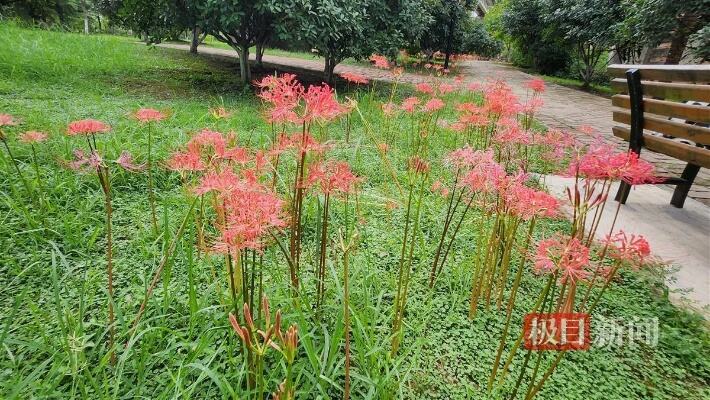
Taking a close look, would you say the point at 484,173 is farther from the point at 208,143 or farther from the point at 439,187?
the point at 439,187

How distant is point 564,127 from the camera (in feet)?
23.1

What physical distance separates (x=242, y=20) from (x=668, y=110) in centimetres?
671

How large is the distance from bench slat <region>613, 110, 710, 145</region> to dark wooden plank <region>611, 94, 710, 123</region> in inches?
2.9

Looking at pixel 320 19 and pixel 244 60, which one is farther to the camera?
pixel 244 60

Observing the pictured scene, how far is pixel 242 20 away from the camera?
7.18m

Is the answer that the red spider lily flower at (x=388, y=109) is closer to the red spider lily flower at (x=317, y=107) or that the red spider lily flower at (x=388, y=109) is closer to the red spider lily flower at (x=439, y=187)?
the red spider lily flower at (x=439, y=187)

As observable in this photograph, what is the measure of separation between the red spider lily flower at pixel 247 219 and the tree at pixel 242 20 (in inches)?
226

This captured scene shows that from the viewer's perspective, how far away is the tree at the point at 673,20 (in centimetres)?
927

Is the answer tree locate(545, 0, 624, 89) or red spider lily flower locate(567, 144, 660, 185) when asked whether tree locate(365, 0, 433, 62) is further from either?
tree locate(545, 0, 624, 89)

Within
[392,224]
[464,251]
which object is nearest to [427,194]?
[392,224]

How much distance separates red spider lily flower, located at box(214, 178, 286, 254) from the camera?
1.03 metres

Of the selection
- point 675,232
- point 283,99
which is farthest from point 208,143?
point 675,232

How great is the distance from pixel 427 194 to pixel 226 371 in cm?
246

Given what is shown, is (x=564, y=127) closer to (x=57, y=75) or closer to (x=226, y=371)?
(x=226, y=371)
